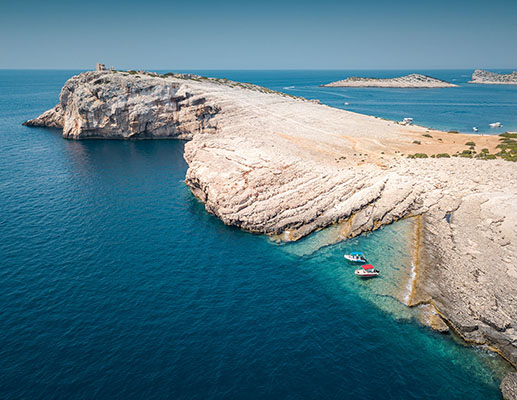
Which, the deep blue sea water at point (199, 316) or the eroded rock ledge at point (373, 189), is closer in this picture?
the deep blue sea water at point (199, 316)

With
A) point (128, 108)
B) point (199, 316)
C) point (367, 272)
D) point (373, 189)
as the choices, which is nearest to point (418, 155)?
point (373, 189)

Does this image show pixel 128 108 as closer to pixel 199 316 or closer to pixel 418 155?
pixel 418 155

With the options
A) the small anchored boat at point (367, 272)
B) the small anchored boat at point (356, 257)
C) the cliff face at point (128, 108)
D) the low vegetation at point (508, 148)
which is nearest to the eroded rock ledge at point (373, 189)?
the cliff face at point (128, 108)

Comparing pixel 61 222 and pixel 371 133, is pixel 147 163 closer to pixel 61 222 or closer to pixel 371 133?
pixel 61 222

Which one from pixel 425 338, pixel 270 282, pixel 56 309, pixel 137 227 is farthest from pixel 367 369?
pixel 137 227

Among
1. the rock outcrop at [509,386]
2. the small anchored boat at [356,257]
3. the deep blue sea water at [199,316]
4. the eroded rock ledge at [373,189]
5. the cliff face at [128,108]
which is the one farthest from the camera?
the cliff face at [128,108]

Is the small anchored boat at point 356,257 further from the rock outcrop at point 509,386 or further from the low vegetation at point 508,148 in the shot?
the low vegetation at point 508,148
